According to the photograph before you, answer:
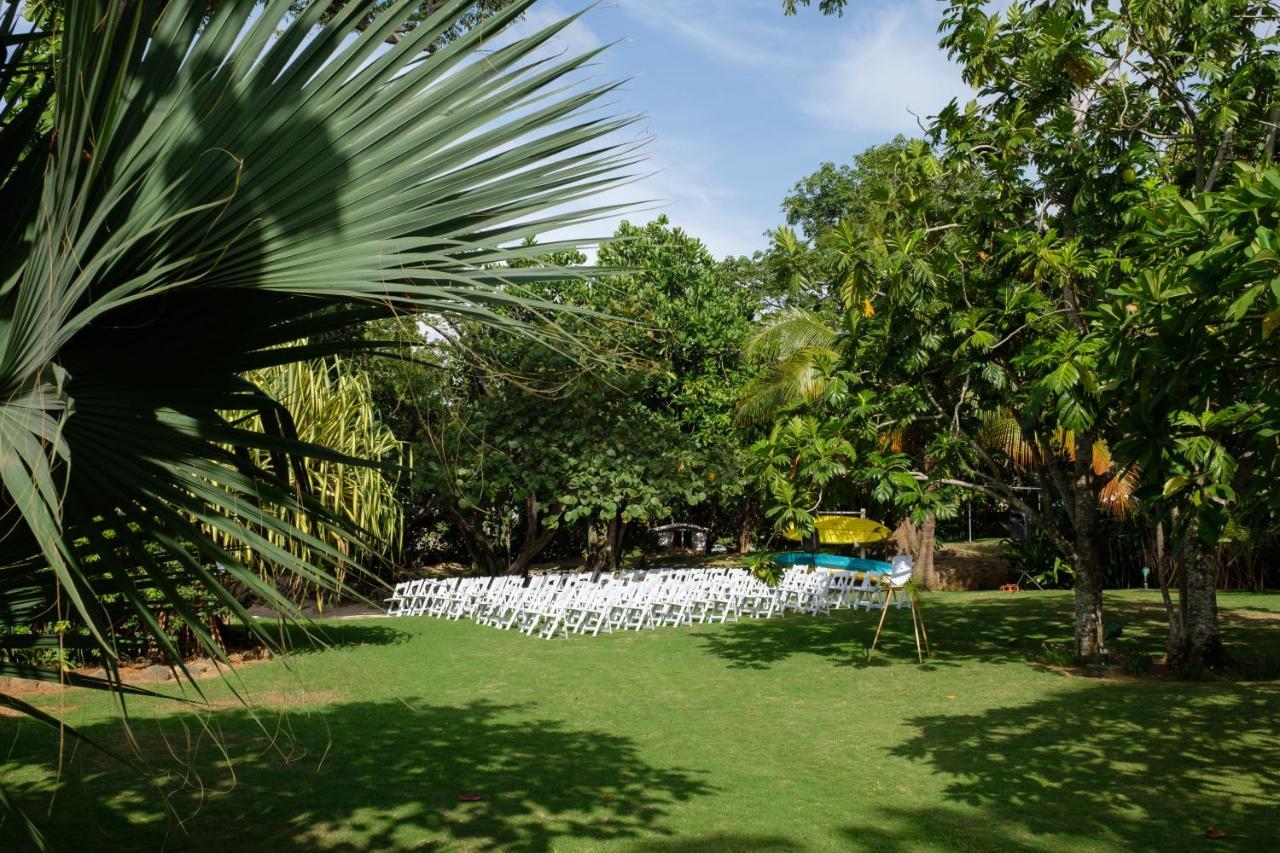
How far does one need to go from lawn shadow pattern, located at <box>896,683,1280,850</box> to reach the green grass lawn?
0.08 ft

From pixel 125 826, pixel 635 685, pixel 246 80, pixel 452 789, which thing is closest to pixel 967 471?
pixel 635 685

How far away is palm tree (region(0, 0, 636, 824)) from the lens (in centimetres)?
253

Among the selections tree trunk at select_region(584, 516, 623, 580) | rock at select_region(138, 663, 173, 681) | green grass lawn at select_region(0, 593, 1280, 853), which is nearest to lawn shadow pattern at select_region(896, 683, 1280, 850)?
green grass lawn at select_region(0, 593, 1280, 853)

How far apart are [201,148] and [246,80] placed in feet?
0.77

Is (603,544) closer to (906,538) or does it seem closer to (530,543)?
(530,543)

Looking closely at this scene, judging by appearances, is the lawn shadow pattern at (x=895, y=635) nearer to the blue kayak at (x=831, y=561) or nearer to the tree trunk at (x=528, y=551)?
the blue kayak at (x=831, y=561)

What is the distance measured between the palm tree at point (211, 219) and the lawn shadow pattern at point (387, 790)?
2.14 metres

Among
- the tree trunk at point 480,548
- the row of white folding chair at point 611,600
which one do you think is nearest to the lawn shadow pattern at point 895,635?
the row of white folding chair at point 611,600

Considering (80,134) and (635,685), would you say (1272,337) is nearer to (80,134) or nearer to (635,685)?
(80,134)

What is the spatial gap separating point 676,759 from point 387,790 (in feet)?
7.13

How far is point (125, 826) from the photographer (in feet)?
19.3

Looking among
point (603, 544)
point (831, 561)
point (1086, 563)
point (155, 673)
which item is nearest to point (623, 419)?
point (603, 544)

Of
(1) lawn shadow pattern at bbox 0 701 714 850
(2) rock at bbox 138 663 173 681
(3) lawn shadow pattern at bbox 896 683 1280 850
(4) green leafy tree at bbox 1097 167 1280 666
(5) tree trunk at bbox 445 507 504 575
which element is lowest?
(1) lawn shadow pattern at bbox 0 701 714 850

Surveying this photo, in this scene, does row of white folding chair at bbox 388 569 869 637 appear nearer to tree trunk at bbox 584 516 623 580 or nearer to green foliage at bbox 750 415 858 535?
tree trunk at bbox 584 516 623 580
